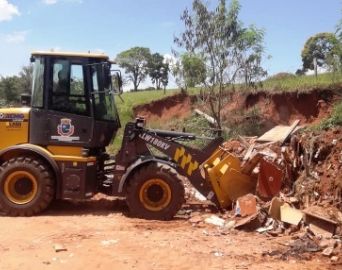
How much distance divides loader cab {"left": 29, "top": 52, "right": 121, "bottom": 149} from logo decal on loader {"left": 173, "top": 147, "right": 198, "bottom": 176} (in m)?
1.50

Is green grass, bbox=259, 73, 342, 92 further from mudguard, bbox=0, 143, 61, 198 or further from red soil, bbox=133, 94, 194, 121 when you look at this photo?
mudguard, bbox=0, 143, 61, 198

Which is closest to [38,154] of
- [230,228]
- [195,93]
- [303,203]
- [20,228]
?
[20,228]

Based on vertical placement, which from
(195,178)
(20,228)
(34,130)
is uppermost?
(34,130)

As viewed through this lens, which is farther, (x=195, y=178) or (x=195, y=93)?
(x=195, y=93)

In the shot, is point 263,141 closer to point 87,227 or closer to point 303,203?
point 303,203

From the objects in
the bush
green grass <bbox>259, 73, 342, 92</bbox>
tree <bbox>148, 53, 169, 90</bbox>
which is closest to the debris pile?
green grass <bbox>259, 73, 342, 92</bbox>

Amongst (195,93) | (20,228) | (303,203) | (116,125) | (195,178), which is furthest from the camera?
(195,93)

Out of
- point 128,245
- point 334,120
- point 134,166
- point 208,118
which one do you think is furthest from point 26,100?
point 208,118

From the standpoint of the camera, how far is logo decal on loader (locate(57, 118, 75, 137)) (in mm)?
9086

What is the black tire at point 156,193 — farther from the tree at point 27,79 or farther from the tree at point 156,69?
the tree at point 156,69

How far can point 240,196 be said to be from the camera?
898cm

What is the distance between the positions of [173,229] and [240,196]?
1548mm

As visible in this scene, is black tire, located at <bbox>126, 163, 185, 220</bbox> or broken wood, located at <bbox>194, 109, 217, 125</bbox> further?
broken wood, located at <bbox>194, 109, 217, 125</bbox>

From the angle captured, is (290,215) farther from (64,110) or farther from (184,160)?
(64,110)
